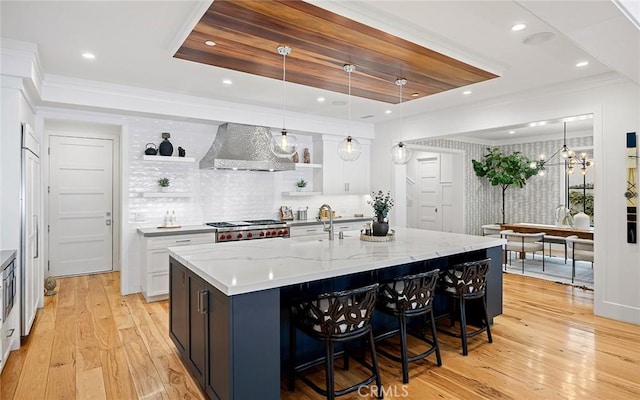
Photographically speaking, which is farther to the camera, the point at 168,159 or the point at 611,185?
the point at 168,159

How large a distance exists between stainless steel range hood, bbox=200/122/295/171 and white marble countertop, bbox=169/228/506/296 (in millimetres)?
2014

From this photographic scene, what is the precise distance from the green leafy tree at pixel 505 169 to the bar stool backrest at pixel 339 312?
6745 mm

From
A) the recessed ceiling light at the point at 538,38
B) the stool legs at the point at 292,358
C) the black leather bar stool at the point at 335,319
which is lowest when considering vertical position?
the stool legs at the point at 292,358

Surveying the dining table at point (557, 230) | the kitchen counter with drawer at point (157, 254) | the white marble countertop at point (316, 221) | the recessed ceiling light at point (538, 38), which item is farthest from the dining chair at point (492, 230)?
the kitchen counter with drawer at point (157, 254)

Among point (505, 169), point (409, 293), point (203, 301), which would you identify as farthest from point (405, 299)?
point (505, 169)

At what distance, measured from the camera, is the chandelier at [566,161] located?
6.35 metres

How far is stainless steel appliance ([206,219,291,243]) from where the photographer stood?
5055 mm

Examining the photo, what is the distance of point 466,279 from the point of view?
3.14 meters

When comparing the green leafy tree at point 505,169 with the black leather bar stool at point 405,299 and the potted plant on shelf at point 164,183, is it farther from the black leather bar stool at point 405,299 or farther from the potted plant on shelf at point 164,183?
the potted plant on shelf at point 164,183

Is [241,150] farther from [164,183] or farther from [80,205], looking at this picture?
[80,205]

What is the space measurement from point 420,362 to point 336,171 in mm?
4153

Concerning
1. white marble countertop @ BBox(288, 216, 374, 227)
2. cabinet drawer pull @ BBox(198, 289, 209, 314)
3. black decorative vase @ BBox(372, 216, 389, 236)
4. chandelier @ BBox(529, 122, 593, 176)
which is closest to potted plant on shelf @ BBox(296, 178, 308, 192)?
white marble countertop @ BBox(288, 216, 374, 227)

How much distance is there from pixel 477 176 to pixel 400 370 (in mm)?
6578

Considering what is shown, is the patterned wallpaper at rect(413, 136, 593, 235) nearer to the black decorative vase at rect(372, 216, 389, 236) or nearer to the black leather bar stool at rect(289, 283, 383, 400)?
the black decorative vase at rect(372, 216, 389, 236)
